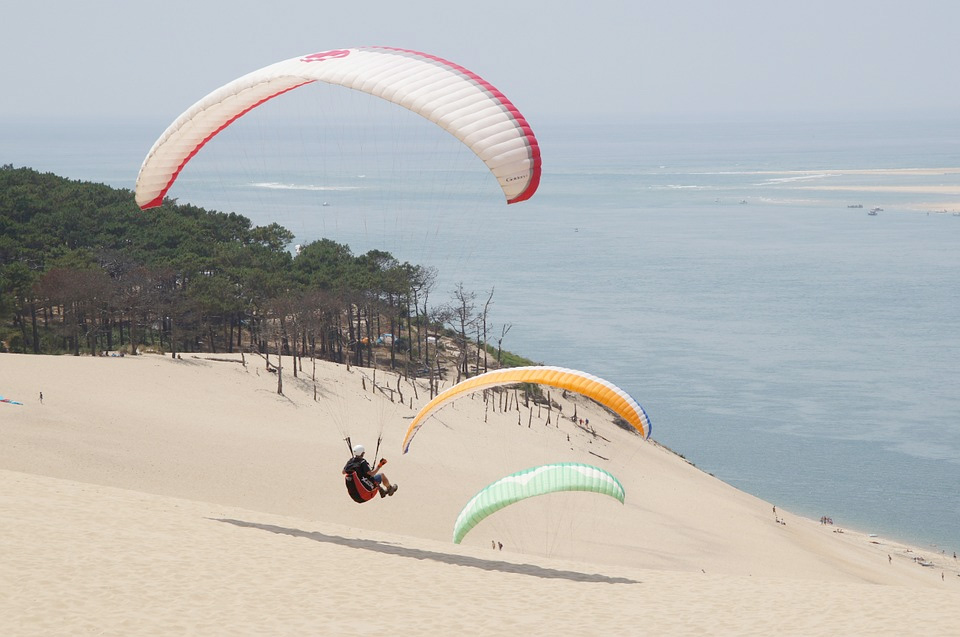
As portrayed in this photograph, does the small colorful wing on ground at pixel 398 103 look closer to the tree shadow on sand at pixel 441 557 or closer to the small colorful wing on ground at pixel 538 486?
the tree shadow on sand at pixel 441 557

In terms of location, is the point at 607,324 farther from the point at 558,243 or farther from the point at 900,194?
the point at 900,194

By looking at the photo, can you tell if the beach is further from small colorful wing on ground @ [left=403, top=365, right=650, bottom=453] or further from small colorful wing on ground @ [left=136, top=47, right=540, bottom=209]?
small colorful wing on ground @ [left=136, top=47, right=540, bottom=209]

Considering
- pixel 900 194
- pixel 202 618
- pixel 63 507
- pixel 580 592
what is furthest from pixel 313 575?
pixel 900 194

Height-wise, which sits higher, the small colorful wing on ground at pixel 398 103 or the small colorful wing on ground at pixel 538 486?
the small colorful wing on ground at pixel 398 103

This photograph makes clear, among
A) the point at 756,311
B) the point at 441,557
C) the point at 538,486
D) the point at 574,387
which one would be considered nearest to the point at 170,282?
the point at 538,486

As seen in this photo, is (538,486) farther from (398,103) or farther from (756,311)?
(756,311)

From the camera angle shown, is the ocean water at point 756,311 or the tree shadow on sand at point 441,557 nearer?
the tree shadow on sand at point 441,557

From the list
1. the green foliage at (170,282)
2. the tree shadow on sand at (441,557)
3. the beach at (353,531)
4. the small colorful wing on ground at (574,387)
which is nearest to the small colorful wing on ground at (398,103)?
the small colorful wing on ground at (574,387)
